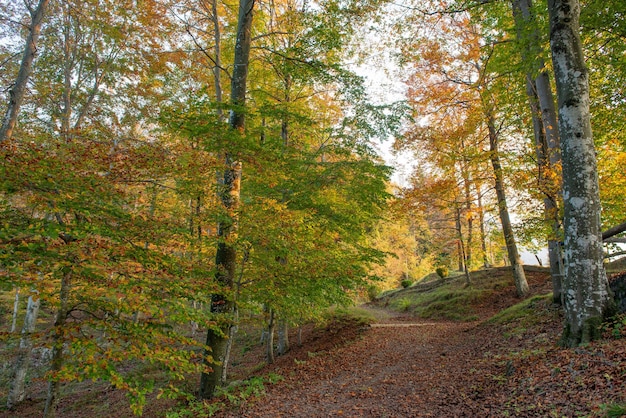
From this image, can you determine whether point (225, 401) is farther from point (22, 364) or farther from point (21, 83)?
point (22, 364)

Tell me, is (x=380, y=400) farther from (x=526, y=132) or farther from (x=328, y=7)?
(x=526, y=132)

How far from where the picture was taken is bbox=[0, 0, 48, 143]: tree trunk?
6672 millimetres

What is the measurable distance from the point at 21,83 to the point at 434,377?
10.4 metres

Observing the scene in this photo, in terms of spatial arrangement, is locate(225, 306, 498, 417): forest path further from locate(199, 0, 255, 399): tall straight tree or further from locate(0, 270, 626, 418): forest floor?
locate(199, 0, 255, 399): tall straight tree

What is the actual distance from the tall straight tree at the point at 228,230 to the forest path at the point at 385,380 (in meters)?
1.26

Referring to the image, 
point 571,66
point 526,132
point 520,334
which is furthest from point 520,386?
point 526,132

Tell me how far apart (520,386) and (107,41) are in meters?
14.6

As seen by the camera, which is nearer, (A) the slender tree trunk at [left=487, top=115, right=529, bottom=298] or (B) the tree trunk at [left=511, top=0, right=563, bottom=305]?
(B) the tree trunk at [left=511, top=0, right=563, bottom=305]

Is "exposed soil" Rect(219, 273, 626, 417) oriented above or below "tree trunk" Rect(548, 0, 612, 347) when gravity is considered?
below

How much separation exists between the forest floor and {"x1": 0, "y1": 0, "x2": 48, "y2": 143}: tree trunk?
270 inches

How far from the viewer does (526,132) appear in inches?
444

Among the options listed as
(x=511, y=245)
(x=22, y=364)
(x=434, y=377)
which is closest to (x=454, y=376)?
(x=434, y=377)

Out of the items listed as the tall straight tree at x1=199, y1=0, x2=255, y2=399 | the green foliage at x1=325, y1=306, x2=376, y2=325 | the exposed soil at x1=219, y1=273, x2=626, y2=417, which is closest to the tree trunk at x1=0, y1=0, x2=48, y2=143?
the tall straight tree at x1=199, y1=0, x2=255, y2=399

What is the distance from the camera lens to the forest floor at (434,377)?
358cm
